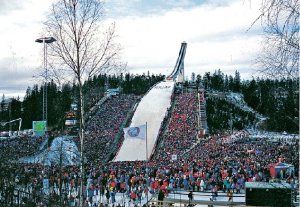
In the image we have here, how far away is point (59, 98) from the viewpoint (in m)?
24.1

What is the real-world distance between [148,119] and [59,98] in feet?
133

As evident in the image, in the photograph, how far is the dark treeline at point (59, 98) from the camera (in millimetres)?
14039

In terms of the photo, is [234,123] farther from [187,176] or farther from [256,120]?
[187,176]

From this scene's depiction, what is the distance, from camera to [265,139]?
43.8m

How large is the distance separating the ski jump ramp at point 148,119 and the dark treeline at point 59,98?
654cm

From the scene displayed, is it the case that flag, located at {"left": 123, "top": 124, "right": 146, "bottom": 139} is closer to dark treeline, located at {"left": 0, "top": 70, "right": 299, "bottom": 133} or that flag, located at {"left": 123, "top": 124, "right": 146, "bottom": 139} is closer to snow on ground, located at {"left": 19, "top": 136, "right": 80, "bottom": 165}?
dark treeline, located at {"left": 0, "top": 70, "right": 299, "bottom": 133}

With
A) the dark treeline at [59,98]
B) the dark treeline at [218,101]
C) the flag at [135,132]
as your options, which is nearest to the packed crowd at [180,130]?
the flag at [135,132]

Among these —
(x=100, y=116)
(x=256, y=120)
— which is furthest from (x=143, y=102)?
(x=256, y=120)

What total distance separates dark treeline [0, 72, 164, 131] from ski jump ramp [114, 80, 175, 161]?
257 inches

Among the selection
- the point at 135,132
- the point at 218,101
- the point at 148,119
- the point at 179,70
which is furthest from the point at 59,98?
the point at 179,70

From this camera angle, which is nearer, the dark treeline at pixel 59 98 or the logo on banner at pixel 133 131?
the dark treeline at pixel 59 98

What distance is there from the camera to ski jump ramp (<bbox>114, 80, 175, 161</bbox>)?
158 feet

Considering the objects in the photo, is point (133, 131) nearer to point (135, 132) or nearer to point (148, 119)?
point (135, 132)

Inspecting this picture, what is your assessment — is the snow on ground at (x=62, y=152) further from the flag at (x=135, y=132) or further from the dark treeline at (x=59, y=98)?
the flag at (x=135, y=132)
